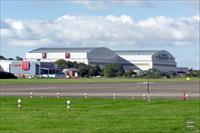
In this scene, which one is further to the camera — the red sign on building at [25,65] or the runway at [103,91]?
the red sign on building at [25,65]

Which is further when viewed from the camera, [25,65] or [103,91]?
[25,65]

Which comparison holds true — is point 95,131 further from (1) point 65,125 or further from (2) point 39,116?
(2) point 39,116

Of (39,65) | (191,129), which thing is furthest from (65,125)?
(39,65)

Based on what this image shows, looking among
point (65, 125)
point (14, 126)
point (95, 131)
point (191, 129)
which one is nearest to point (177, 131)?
point (191, 129)

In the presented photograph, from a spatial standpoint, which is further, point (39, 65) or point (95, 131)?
point (39, 65)

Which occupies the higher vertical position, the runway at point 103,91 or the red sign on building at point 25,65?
the red sign on building at point 25,65

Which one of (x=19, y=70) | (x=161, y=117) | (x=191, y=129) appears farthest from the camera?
(x=19, y=70)

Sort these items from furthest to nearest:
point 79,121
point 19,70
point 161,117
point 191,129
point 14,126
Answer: point 19,70 → point 161,117 → point 79,121 → point 14,126 → point 191,129

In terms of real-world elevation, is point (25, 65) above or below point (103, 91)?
above

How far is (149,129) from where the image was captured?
20500 mm

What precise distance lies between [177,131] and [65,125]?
437 centimetres

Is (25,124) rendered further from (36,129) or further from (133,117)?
(133,117)

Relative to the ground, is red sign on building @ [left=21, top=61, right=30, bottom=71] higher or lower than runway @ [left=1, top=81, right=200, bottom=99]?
higher

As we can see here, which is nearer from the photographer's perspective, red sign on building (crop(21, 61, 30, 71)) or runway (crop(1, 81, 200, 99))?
runway (crop(1, 81, 200, 99))
